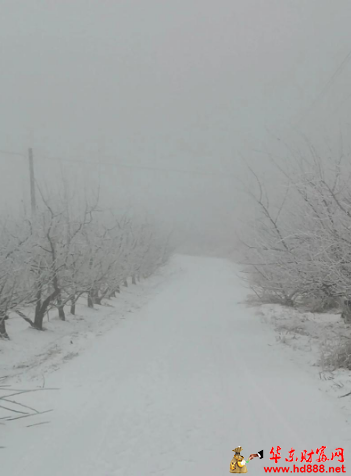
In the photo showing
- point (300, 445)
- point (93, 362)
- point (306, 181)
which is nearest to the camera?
point (300, 445)

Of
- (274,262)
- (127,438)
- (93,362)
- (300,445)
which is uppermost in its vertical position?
→ (274,262)

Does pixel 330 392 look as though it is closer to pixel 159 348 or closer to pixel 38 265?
pixel 159 348

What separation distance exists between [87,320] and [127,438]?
10548mm

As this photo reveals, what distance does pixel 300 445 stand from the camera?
150 inches

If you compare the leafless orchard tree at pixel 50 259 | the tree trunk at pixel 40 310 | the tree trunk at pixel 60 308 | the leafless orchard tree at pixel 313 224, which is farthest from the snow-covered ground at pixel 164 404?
the tree trunk at pixel 60 308

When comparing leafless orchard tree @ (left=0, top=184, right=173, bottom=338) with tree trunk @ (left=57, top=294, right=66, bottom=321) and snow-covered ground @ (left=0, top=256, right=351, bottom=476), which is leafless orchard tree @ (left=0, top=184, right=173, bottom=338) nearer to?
tree trunk @ (left=57, top=294, right=66, bottom=321)

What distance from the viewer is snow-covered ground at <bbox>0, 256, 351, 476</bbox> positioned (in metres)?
3.76

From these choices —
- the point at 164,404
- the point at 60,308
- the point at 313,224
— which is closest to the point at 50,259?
the point at 60,308

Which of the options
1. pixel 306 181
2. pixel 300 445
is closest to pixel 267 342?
pixel 306 181

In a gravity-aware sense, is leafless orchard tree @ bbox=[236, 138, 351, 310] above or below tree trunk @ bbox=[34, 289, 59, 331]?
above

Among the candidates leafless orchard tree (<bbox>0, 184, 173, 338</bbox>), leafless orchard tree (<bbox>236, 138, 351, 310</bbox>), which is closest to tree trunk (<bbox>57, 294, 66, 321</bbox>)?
leafless orchard tree (<bbox>0, 184, 173, 338</bbox>)

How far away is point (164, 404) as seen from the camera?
523 centimetres

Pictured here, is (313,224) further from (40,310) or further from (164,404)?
(40,310)

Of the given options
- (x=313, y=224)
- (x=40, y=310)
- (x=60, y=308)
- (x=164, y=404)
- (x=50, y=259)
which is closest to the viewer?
(x=164, y=404)
